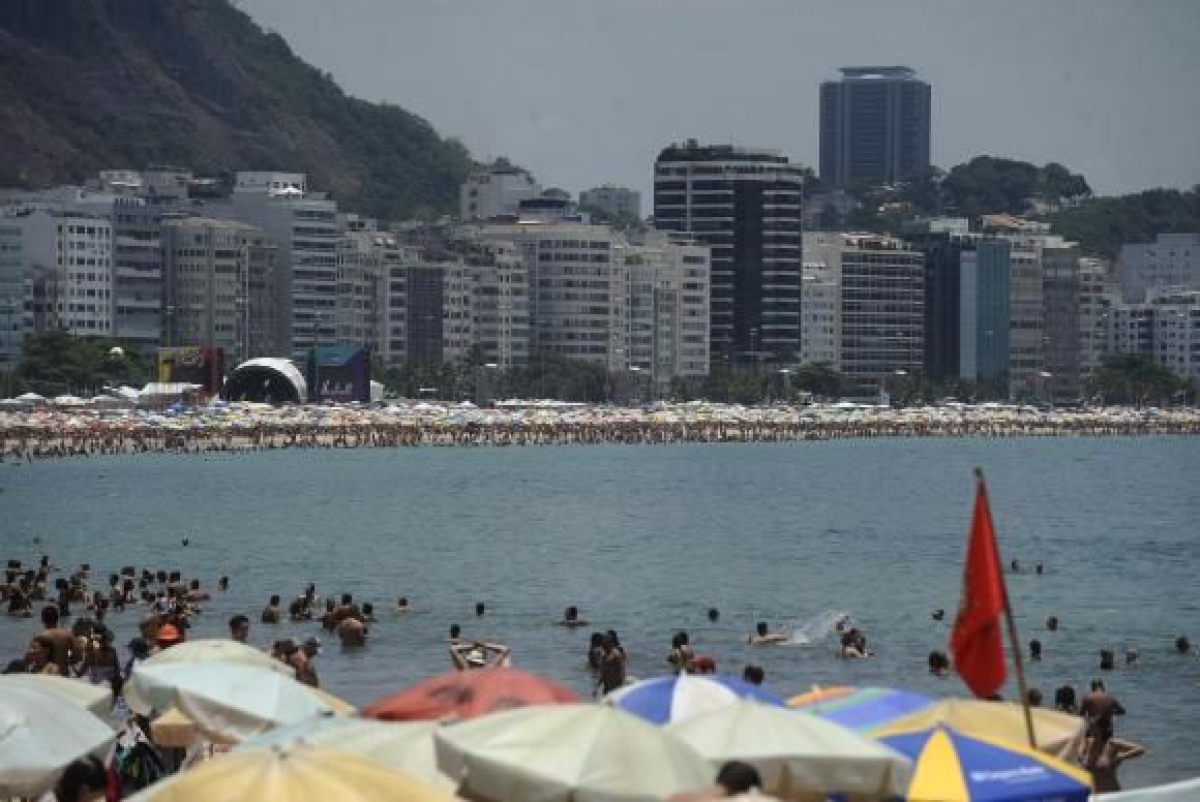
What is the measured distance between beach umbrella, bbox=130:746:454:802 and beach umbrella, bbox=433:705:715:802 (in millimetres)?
1119

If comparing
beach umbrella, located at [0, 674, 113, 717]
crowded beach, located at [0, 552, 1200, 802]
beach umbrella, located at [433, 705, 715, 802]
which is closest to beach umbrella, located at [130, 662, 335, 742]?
crowded beach, located at [0, 552, 1200, 802]

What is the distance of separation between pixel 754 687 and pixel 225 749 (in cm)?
593

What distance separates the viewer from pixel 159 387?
16362 centimetres

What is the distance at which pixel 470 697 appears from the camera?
1994 cm

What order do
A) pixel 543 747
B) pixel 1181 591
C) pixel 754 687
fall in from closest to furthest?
pixel 543 747
pixel 754 687
pixel 1181 591

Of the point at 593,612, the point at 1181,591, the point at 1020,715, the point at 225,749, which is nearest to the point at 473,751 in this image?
the point at 1020,715

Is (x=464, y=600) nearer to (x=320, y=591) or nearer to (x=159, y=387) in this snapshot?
(x=320, y=591)

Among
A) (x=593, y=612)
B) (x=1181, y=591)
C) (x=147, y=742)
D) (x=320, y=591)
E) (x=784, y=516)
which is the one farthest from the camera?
(x=784, y=516)

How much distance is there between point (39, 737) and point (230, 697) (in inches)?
113

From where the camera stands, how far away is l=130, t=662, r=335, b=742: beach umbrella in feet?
70.0

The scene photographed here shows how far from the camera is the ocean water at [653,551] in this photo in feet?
136

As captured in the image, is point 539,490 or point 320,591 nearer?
point 320,591

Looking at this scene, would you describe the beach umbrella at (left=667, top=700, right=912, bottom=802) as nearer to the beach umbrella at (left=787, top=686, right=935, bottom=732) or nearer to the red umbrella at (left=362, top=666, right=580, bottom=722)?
the beach umbrella at (left=787, top=686, right=935, bottom=732)

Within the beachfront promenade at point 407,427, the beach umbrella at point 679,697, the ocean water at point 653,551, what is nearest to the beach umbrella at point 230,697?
the beach umbrella at point 679,697
